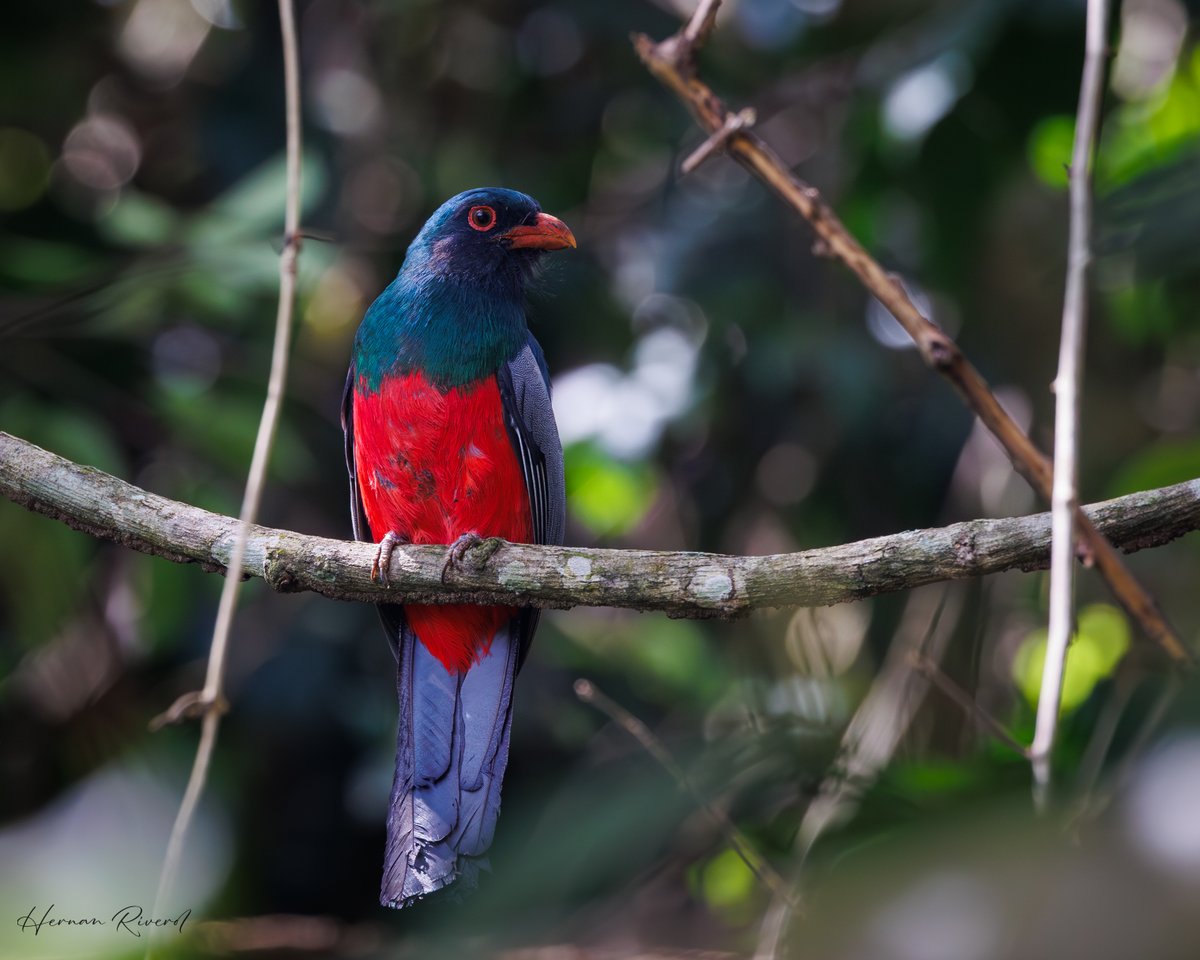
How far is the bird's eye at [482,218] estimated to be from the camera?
13.5 feet

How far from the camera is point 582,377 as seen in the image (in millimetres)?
5785

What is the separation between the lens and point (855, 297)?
19.0 feet

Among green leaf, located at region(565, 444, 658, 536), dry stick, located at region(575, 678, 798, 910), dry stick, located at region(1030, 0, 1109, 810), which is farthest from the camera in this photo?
green leaf, located at region(565, 444, 658, 536)

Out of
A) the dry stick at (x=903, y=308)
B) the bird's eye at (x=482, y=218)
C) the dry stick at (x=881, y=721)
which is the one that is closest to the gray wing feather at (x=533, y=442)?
the bird's eye at (x=482, y=218)

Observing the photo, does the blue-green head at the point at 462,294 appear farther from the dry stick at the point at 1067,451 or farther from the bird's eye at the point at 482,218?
the dry stick at the point at 1067,451

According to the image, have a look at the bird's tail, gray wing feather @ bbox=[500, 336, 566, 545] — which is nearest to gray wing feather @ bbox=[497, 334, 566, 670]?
gray wing feather @ bbox=[500, 336, 566, 545]

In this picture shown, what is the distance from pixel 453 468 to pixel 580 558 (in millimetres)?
944

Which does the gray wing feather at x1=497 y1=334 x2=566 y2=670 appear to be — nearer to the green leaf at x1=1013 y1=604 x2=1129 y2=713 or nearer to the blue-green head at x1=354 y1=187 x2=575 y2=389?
the blue-green head at x1=354 y1=187 x2=575 y2=389

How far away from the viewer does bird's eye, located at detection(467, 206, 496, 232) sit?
4.11m

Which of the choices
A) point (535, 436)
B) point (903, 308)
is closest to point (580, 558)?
point (535, 436)

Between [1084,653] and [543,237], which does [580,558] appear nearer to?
[543,237]

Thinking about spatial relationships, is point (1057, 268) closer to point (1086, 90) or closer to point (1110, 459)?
point (1110, 459)

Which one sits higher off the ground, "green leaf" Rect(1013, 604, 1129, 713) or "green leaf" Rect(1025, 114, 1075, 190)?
"green leaf" Rect(1025, 114, 1075, 190)

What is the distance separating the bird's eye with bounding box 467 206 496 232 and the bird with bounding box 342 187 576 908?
14 centimetres
